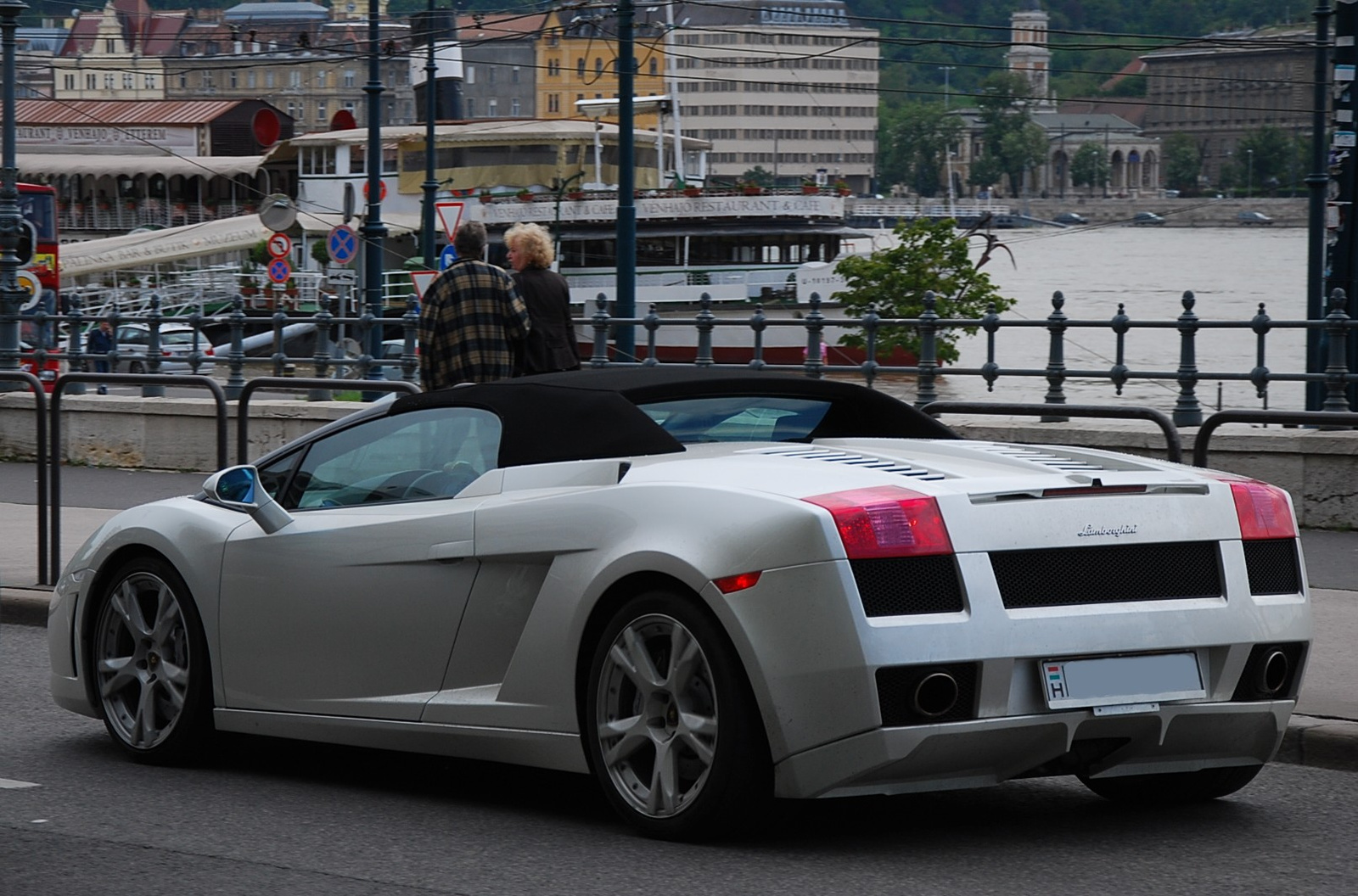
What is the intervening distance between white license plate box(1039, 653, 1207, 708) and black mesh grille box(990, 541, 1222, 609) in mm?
143

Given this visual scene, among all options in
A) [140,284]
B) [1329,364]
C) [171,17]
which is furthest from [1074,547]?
[171,17]

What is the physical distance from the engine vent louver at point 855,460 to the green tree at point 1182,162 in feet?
489

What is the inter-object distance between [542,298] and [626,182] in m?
13.4

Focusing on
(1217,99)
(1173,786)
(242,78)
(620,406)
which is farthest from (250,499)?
(242,78)

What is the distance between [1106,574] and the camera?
4656 millimetres

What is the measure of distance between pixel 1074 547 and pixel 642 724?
1.10 m

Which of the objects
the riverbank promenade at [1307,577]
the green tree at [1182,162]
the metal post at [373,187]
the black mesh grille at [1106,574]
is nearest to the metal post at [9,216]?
the riverbank promenade at [1307,577]

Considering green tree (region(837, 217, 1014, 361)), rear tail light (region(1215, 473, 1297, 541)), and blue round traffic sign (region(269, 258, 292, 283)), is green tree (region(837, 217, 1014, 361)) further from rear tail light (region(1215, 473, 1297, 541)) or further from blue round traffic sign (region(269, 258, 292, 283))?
rear tail light (region(1215, 473, 1297, 541))

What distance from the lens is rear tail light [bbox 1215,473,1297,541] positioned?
4.89 m

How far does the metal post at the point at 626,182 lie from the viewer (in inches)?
896

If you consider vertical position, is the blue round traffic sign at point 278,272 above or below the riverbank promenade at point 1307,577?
above

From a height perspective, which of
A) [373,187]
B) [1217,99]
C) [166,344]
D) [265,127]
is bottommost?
[166,344]

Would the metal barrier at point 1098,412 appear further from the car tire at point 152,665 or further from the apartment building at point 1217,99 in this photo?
the apartment building at point 1217,99

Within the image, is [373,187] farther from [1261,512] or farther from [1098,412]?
[1261,512]
